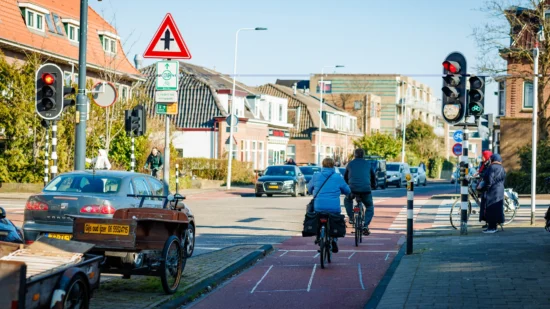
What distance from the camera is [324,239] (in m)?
13.5

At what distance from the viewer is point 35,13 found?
4356cm

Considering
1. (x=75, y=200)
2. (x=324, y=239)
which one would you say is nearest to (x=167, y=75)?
(x=75, y=200)

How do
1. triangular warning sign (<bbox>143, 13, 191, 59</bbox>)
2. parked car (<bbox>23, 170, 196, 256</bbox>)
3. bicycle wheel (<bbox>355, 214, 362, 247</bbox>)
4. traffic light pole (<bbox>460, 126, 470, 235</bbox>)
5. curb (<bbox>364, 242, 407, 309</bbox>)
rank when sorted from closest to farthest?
curb (<bbox>364, 242, 407, 309</bbox>)
parked car (<bbox>23, 170, 196, 256</bbox>)
triangular warning sign (<bbox>143, 13, 191, 59</bbox>)
bicycle wheel (<bbox>355, 214, 362, 247</bbox>)
traffic light pole (<bbox>460, 126, 470, 235</bbox>)

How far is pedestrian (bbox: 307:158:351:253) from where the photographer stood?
1401 cm

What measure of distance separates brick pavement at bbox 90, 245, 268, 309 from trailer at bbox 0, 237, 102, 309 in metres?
1.30

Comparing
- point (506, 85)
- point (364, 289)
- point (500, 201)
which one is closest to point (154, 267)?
point (364, 289)

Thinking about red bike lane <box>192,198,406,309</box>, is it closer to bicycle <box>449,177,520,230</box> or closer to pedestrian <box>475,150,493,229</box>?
pedestrian <box>475,150,493,229</box>

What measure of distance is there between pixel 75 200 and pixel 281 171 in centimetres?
2903

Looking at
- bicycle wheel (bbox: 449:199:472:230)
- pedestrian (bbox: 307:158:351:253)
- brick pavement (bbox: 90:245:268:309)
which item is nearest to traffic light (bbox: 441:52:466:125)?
pedestrian (bbox: 307:158:351:253)

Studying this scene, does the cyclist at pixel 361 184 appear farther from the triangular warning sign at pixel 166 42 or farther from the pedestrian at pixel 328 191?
the triangular warning sign at pixel 166 42

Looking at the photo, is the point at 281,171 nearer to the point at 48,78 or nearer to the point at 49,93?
the point at 49,93

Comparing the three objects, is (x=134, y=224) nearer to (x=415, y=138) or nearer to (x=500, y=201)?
(x=500, y=201)

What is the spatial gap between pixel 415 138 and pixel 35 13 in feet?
219

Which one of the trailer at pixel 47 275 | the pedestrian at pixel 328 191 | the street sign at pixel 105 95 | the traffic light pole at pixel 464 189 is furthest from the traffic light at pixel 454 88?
the trailer at pixel 47 275
